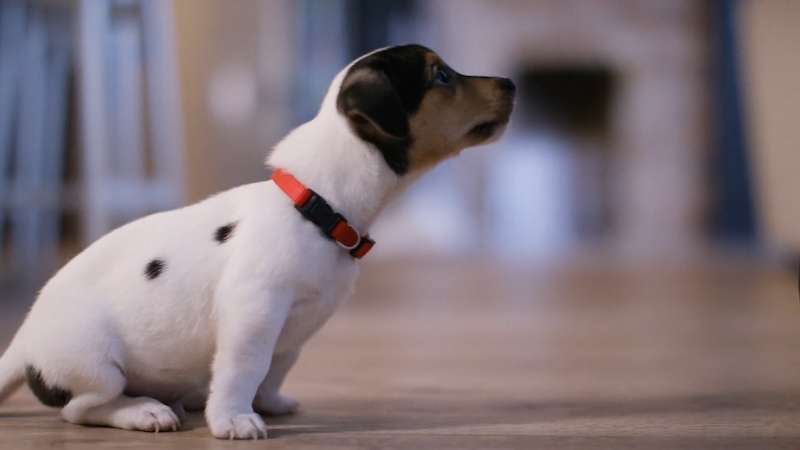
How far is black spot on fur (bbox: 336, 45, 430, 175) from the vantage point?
1.29m

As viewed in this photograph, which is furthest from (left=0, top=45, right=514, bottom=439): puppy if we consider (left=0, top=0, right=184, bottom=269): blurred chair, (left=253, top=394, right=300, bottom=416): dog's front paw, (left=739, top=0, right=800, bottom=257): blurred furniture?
(left=739, top=0, right=800, bottom=257): blurred furniture

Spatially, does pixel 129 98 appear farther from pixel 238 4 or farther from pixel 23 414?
pixel 23 414

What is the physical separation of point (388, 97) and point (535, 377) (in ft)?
2.49

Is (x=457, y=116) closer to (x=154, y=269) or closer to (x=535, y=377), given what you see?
(x=154, y=269)

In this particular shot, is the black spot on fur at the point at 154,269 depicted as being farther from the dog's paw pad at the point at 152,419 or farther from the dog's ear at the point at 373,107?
the dog's ear at the point at 373,107

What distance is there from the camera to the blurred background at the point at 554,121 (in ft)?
13.5

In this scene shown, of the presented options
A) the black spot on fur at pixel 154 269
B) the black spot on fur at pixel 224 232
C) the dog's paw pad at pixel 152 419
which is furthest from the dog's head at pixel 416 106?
the dog's paw pad at pixel 152 419

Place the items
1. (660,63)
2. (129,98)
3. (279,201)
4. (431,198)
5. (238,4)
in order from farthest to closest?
(431,198) → (660,63) → (238,4) → (129,98) → (279,201)

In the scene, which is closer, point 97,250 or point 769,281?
point 97,250

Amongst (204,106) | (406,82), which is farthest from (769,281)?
(406,82)

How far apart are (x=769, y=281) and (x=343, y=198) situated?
3.05m

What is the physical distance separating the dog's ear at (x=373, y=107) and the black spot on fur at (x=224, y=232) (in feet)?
0.74

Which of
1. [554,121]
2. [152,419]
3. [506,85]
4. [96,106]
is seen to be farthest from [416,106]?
[554,121]

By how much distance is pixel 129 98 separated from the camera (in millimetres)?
3039
